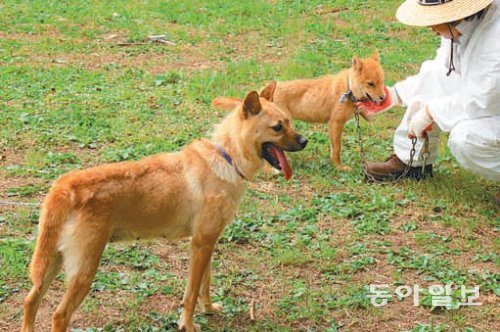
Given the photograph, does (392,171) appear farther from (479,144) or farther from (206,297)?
(206,297)

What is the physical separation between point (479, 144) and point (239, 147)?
220 cm

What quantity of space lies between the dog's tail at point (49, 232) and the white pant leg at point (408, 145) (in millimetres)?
3556

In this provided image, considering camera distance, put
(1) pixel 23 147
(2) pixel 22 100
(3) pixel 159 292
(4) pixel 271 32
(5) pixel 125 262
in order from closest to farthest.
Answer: (3) pixel 159 292 → (5) pixel 125 262 → (1) pixel 23 147 → (2) pixel 22 100 → (4) pixel 271 32

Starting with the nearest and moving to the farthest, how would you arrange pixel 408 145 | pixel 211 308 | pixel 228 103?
pixel 211 308
pixel 228 103
pixel 408 145

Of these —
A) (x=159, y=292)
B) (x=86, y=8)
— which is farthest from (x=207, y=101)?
(x=86, y=8)

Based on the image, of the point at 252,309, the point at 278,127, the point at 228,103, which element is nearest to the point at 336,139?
the point at 228,103

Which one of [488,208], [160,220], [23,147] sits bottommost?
[488,208]

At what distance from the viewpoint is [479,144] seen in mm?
5500

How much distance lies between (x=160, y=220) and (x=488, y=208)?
3.09 metres

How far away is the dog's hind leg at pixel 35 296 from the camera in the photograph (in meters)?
3.77

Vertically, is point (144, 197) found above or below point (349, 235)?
above

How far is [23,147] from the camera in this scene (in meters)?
6.80

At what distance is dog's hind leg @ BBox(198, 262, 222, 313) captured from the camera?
172 inches

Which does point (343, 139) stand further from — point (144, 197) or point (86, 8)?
point (86, 8)
